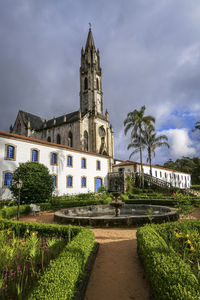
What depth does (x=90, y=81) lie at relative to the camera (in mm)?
43969

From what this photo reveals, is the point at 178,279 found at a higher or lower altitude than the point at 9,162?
lower

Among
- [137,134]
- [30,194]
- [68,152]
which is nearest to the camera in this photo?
[30,194]

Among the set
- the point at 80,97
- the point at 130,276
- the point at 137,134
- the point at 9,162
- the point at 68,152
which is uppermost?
the point at 80,97

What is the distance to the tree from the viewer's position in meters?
13.9

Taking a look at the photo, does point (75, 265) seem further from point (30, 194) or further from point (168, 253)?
point (30, 194)

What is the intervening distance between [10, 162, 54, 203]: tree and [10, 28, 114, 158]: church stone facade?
20.9 metres

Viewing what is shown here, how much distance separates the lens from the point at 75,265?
Result: 3.42 metres

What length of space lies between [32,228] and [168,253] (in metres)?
5.32

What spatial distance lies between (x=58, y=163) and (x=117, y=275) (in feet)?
62.8

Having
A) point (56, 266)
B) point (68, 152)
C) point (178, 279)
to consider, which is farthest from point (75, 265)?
point (68, 152)

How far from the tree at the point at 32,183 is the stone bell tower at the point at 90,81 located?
28.3 metres

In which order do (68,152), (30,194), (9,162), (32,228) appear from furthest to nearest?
(68,152) < (9,162) < (30,194) < (32,228)

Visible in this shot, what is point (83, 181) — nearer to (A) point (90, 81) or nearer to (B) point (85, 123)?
(B) point (85, 123)

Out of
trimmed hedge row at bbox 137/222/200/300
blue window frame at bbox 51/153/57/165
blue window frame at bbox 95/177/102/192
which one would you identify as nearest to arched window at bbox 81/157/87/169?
blue window frame at bbox 95/177/102/192
